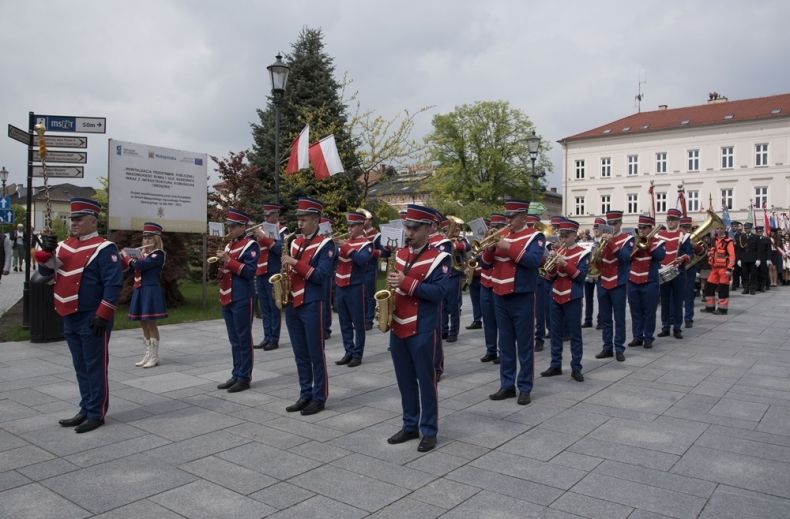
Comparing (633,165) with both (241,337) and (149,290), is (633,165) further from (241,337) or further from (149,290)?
(241,337)

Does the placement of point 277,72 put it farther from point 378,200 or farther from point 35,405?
point 378,200

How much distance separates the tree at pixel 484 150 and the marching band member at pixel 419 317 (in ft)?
174

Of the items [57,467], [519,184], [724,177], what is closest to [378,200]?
[57,467]

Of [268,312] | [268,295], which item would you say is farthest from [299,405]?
[268,295]

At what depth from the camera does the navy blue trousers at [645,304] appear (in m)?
10.7

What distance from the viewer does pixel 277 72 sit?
14133mm

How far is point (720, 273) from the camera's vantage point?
16.0 metres

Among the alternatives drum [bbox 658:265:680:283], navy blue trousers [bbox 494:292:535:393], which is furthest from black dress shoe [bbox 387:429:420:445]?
drum [bbox 658:265:680:283]

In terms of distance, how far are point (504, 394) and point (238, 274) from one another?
356cm

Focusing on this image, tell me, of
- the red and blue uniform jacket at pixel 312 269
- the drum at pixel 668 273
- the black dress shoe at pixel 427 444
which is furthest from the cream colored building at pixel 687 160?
the black dress shoe at pixel 427 444

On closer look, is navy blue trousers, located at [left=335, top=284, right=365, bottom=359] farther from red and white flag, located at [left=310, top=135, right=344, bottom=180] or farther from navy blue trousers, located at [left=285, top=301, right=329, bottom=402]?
red and white flag, located at [left=310, top=135, right=344, bottom=180]

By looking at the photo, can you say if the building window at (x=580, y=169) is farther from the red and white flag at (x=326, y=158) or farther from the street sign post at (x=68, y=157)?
the street sign post at (x=68, y=157)

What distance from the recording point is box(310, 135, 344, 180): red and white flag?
42.8ft

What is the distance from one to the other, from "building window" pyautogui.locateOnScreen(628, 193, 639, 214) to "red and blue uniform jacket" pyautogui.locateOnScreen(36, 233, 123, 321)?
66085 mm
